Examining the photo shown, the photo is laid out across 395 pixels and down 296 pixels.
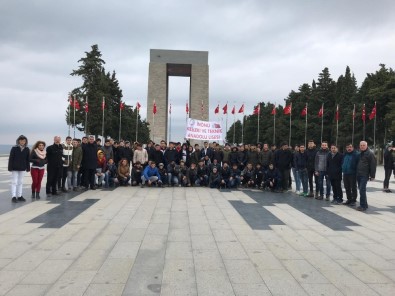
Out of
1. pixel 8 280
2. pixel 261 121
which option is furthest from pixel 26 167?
pixel 261 121

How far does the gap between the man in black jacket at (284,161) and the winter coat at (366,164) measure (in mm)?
2891

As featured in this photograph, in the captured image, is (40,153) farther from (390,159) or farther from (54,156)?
(390,159)

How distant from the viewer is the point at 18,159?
8.88 metres

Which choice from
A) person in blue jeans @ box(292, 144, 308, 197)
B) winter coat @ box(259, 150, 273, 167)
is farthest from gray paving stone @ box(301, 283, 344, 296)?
winter coat @ box(259, 150, 273, 167)

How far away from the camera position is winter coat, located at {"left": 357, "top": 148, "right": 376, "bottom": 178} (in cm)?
855

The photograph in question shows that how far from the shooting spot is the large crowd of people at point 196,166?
30.4 feet

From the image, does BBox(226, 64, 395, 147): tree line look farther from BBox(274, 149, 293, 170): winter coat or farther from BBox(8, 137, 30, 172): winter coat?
BBox(8, 137, 30, 172): winter coat

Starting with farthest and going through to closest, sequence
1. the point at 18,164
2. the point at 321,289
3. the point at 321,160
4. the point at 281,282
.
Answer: the point at 321,160 → the point at 18,164 → the point at 281,282 → the point at 321,289

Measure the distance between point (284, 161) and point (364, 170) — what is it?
10.2 ft

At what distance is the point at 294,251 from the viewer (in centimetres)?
497

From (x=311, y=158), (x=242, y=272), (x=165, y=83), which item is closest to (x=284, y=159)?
(x=311, y=158)

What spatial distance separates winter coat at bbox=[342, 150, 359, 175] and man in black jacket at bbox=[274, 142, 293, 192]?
2.28 m

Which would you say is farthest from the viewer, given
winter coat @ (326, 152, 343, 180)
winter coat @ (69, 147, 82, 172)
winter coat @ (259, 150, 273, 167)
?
winter coat @ (259, 150, 273, 167)

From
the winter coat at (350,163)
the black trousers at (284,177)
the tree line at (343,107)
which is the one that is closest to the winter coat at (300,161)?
the black trousers at (284,177)
